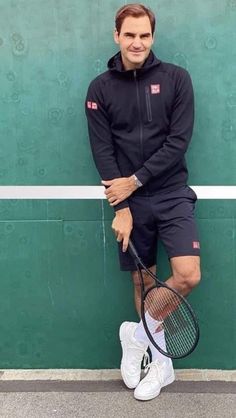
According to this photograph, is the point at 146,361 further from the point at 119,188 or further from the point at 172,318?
the point at 119,188

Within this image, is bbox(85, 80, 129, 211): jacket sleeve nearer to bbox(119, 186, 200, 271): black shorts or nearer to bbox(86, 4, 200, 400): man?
bbox(86, 4, 200, 400): man

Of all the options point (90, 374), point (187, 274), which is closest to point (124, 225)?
point (187, 274)

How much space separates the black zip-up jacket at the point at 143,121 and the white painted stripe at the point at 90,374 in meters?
1.14

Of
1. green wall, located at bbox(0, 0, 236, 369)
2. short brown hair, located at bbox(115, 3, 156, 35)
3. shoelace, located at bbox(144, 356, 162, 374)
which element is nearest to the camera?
short brown hair, located at bbox(115, 3, 156, 35)

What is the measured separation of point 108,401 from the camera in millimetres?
3238

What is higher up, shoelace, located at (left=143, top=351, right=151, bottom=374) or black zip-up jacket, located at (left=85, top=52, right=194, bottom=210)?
black zip-up jacket, located at (left=85, top=52, right=194, bottom=210)

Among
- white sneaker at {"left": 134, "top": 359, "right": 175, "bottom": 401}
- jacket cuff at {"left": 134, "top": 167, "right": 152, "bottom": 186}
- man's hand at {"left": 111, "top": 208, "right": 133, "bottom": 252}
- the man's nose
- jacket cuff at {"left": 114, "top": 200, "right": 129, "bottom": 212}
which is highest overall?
the man's nose

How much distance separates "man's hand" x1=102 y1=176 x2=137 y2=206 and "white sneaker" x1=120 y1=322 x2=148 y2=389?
788mm

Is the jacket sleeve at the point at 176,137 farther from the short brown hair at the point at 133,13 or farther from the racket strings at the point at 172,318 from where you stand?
the racket strings at the point at 172,318

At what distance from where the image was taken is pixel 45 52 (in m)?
3.25

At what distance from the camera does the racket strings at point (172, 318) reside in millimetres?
2969

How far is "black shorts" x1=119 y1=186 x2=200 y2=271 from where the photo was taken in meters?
3.04

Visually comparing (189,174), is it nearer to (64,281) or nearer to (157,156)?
(157,156)

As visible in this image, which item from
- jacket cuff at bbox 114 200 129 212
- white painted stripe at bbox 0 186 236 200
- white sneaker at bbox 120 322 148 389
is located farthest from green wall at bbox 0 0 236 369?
jacket cuff at bbox 114 200 129 212
